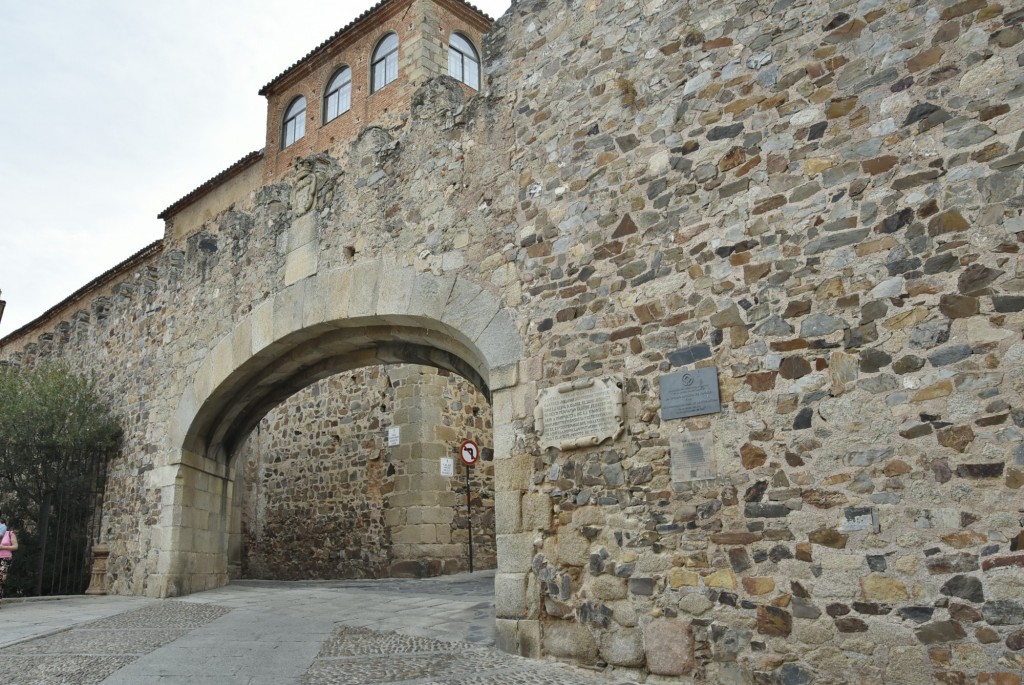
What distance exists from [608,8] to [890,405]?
3.37m

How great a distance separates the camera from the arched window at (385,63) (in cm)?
1561

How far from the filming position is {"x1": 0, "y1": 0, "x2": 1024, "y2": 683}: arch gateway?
3.53 metres

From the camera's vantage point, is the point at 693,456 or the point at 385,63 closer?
the point at 693,456

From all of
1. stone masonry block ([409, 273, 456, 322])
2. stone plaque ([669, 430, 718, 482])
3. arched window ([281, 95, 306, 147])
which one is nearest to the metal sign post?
stone masonry block ([409, 273, 456, 322])

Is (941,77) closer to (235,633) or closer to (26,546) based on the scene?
(235,633)

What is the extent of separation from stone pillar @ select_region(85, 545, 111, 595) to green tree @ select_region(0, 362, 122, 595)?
807mm

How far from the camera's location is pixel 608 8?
17.7ft

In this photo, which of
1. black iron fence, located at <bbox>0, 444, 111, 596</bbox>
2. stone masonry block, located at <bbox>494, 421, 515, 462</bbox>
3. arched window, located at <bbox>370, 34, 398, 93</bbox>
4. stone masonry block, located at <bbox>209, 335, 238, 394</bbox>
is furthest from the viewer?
arched window, located at <bbox>370, 34, 398, 93</bbox>

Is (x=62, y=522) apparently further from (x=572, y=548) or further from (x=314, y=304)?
(x=572, y=548)

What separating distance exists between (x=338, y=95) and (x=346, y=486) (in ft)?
30.4

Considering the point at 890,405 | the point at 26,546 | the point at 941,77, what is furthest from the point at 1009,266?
the point at 26,546

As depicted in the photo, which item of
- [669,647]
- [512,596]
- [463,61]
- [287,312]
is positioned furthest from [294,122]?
[669,647]

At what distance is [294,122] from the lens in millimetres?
17688

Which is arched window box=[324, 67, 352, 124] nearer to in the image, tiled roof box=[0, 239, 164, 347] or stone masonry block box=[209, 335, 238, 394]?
tiled roof box=[0, 239, 164, 347]
